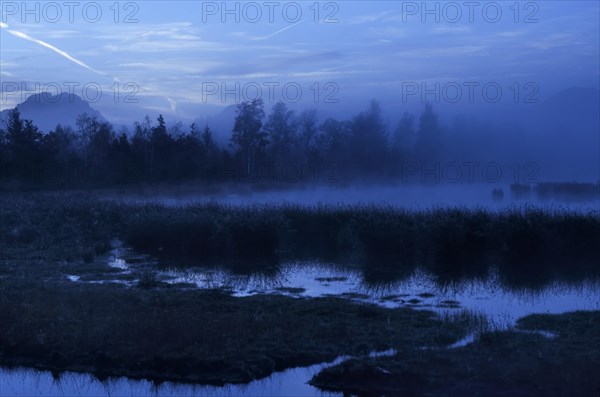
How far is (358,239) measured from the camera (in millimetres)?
24578

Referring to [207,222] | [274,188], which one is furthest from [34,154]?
[207,222]

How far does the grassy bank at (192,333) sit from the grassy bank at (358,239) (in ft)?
20.3

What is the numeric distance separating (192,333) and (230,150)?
5484 centimetres

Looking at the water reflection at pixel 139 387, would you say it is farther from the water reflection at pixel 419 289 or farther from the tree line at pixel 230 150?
the tree line at pixel 230 150

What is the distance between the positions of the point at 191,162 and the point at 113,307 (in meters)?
45.0

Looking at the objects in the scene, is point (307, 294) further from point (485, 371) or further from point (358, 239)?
point (358, 239)

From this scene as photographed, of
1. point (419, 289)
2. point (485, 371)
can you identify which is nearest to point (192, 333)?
point (485, 371)

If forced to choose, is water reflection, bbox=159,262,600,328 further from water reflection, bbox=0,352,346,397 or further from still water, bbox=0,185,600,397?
water reflection, bbox=0,352,346,397

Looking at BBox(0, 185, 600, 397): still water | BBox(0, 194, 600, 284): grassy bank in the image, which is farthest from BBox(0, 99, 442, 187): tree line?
BBox(0, 185, 600, 397): still water

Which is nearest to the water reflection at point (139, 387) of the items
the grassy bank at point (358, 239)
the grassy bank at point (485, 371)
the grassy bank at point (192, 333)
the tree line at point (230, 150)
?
the grassy bank at point (192, 333)

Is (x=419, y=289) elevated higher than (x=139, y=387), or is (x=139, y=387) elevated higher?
(x=419, y=289)

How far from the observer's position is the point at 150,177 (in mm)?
57031

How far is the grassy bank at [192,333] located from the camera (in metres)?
10.8

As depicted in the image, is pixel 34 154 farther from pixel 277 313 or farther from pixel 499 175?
pixel 277 313
